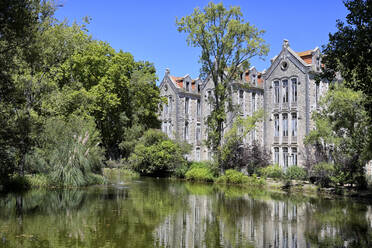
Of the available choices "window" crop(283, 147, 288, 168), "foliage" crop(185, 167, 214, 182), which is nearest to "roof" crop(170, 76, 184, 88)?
"foliage" crop(185, 167, 214, 182)

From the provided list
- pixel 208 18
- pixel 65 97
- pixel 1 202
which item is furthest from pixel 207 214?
pixel 208 18

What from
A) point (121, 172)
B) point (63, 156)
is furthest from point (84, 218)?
point (121, 172)

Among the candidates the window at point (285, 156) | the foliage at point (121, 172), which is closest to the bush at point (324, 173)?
the window at point (285, 156)

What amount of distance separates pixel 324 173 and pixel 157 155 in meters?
16.6

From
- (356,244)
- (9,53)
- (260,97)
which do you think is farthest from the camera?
(260,97)

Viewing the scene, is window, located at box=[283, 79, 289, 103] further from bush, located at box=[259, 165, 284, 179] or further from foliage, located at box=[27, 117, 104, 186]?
foliage, located at box=[27, 117, 104, 186]

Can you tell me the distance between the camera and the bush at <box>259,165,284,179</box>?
30.5 metres

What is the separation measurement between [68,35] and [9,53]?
884 cm

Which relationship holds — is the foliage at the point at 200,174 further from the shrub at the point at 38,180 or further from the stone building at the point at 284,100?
the shrub at the point at 38,180

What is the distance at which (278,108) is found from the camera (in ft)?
126

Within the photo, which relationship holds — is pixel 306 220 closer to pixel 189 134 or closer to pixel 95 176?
pixel 95 176

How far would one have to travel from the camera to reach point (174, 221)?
47.2 feet

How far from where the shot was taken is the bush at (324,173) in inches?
1016

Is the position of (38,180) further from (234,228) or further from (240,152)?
(240,152)
